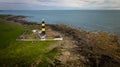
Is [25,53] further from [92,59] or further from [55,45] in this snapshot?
[92,59]

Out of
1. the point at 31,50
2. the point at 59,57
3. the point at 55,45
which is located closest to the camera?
the point at 59,57

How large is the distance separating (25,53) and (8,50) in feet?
5.82

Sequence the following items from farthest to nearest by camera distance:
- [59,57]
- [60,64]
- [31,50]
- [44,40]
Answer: [44,40] → [31,50] → [59,57] → [60,64]

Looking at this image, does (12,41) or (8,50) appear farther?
(12,41)

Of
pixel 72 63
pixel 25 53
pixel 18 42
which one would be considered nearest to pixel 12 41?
pixel 18 42

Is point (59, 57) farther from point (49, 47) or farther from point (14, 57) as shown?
point (14, 57)

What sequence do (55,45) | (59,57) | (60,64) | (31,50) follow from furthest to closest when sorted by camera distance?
(55,45), (31,50), (59,57), (60,64)

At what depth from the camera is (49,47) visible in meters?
16.6

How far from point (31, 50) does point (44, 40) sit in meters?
3.55

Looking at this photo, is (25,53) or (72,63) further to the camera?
(25,53)

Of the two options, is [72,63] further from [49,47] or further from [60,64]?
[49,47]

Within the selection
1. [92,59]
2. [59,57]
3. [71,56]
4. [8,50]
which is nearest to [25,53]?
[8,50]

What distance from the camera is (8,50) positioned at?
15664 mm

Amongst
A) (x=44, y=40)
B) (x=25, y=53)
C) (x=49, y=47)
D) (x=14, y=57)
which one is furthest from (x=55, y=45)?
(x=14, y=57)
